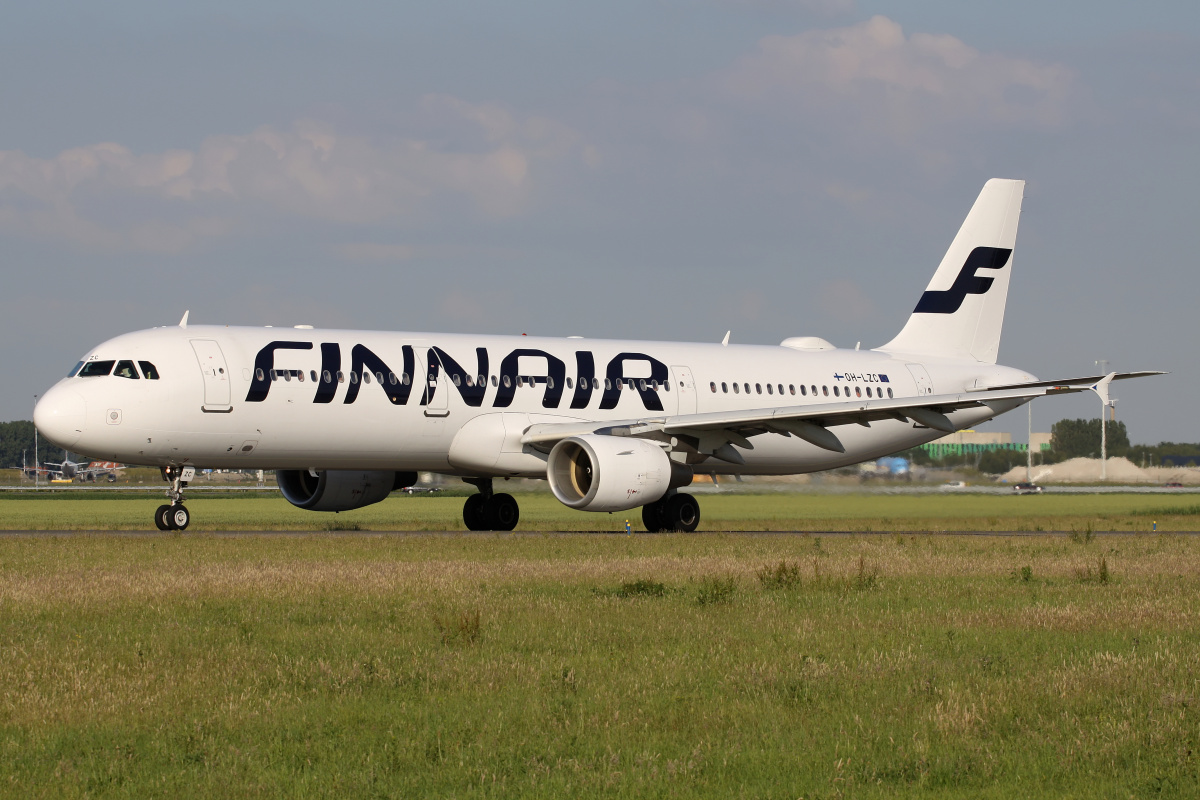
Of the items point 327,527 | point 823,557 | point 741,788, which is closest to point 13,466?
point 327,527

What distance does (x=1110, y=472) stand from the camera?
51000mm

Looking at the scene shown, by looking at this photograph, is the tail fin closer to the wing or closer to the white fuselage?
the white fuselage

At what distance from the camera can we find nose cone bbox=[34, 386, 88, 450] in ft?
77.0

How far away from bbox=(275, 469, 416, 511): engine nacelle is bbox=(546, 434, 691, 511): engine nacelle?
172 inches

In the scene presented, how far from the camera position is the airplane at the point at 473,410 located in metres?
24.2

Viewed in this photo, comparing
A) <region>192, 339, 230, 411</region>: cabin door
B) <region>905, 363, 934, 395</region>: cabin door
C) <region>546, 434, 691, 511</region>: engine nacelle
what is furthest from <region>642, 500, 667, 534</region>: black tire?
<region>192, 339, 230, 411</region>: cabin door

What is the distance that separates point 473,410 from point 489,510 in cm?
387

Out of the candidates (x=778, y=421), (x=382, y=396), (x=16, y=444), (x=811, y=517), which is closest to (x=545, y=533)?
(x=382, y=396)

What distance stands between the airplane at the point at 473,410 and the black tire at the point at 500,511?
0.16ft

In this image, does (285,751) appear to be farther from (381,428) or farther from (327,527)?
(327,527)

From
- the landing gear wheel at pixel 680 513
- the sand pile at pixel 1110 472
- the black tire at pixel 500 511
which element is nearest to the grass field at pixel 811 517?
the black tire at pixel 500 511

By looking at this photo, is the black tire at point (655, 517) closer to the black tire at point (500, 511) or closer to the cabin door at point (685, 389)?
the cabin door at point (685, 389)

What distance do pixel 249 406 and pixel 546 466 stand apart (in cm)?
581

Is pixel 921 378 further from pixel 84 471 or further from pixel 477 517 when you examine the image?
pixel 84 471
